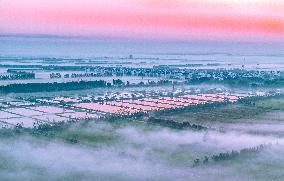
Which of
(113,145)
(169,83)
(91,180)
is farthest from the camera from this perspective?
(169,83)

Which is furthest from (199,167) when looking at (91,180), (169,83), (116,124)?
(169,83)

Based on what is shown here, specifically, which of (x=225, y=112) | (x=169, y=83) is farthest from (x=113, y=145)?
(x=169, y=83)

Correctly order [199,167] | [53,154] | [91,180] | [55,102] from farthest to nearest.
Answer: [55,102]
[53,154]
[199,167]
[91,180]

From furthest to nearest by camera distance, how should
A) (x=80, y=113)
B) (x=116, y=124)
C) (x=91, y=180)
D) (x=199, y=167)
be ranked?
(x=80, y=113) < (x=116, y=124) < (x=199, y=167) < (x=91, y=180)

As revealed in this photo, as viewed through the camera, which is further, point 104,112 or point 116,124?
point 104,112

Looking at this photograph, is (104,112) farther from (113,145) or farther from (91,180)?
(91,180)

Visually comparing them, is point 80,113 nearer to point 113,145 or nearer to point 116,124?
point 116,124

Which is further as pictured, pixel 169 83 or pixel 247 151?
pixel 169 83

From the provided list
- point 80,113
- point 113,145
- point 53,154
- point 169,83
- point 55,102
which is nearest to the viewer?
point 53,154
